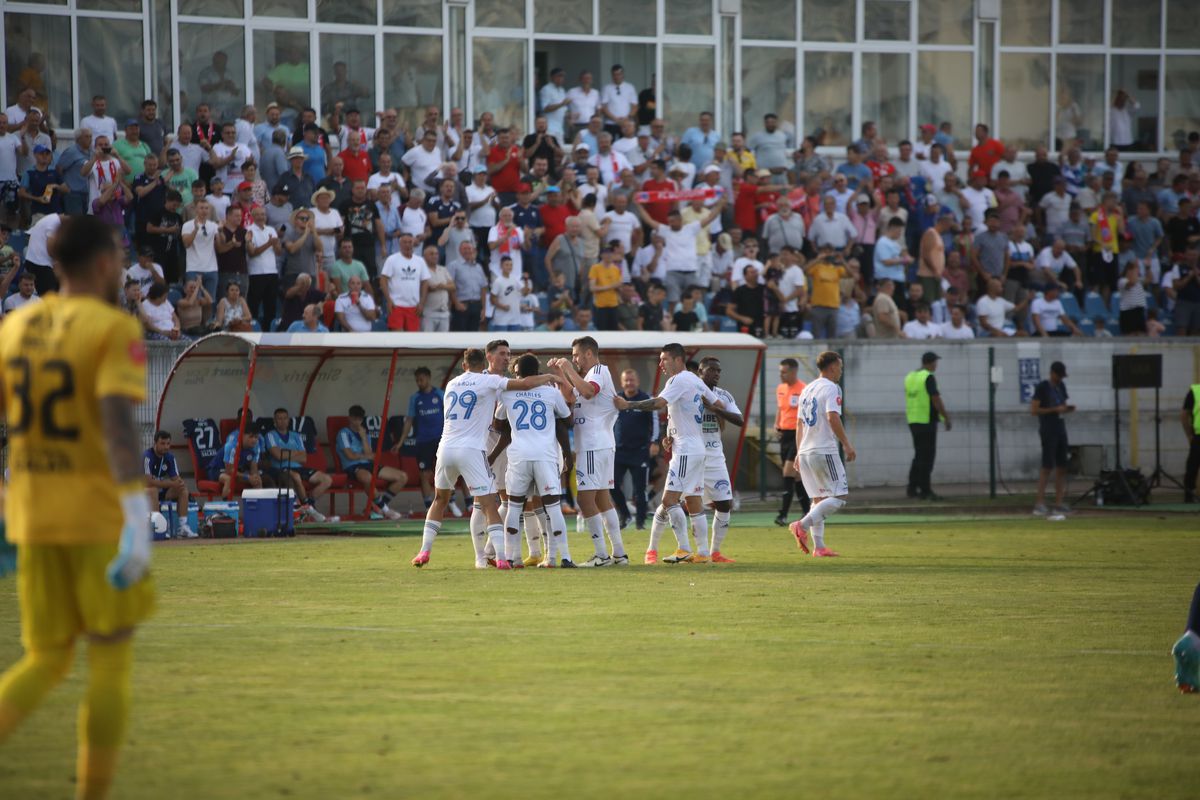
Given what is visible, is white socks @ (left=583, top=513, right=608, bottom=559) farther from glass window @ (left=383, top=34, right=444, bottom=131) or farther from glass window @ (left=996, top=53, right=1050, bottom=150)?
glass window @ (left=996, top=53, right=1050, bottom=150)

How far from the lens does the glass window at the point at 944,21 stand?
36.5 metres

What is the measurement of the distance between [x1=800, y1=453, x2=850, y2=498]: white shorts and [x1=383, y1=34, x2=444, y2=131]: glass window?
1608 cm

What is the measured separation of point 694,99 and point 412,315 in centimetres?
1166

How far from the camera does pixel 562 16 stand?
108ft

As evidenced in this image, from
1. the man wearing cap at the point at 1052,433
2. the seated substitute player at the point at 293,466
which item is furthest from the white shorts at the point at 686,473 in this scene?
the man wearing cap at the point at 1052,433

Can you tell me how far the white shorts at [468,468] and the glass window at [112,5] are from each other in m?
16.3

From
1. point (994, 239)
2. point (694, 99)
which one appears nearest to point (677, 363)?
point (994, 239)

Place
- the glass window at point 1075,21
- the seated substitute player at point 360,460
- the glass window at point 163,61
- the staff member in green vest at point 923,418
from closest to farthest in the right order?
1. the seated substitute player at point 360,460
2. the staff member in green vest at point 923,418
3. the glass window at point 163,61
4. the glass window at point 1075,21

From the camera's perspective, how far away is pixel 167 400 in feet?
77.4

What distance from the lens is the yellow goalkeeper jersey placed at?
5840 mm

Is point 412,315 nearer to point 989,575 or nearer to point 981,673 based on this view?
point 989,575

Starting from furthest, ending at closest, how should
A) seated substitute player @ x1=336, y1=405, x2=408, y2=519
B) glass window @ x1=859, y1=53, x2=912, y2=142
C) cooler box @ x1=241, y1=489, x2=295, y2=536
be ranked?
glass window @ x1=859, y1=53, x2=912, y2=142
seated substitute player @ x1=336, y1=405, x2=408, y2=519
cooler box @ x1=241, y1=489, x2=295, y2=536

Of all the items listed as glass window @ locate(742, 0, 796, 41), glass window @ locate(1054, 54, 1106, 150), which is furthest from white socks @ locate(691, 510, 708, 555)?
glass window @ locate(1054, 54, 1106, 150)

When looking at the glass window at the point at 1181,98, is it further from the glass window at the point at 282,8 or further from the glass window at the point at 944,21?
the glass window at the point at 282,8
